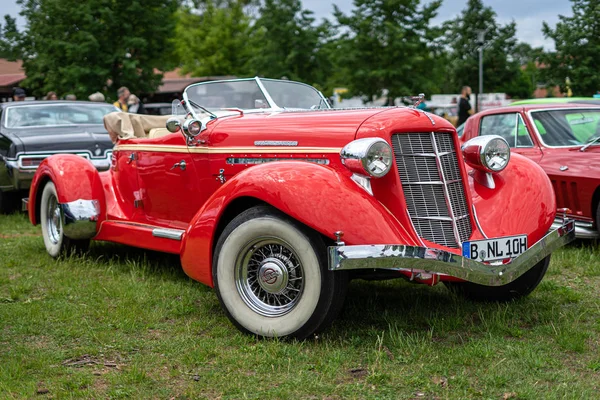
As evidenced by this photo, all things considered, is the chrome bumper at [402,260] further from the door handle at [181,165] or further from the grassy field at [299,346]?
the door handle at [181,165]

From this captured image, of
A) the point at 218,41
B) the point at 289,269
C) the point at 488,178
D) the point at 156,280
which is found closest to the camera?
the point at 289,269

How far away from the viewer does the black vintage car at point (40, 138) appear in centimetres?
932

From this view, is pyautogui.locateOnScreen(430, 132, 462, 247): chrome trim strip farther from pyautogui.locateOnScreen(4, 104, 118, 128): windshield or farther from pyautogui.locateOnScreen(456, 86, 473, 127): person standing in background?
pyautogui.locateOnScreen(456, 86, 473, 127): person standing in background

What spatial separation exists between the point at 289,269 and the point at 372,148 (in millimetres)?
852

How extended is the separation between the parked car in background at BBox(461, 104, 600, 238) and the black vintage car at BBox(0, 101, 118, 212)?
5.10 m

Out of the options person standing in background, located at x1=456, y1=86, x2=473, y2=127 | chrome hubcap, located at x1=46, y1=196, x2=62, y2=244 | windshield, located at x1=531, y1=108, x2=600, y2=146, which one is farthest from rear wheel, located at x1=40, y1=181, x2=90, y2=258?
person standing in background, located at x1=456, y1=86, x2=473, y2=127

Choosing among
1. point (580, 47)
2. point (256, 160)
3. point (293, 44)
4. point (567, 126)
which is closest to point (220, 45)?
point (293, 44)

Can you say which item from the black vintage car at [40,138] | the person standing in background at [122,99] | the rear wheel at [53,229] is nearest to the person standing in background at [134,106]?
the person standing in background at [122,99]

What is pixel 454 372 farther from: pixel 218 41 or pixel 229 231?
pixel 218 41

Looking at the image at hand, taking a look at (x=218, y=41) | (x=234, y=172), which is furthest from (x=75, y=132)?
(x=218, y=41)

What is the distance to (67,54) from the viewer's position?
23.4m

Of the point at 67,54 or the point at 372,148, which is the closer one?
the point at 372,148

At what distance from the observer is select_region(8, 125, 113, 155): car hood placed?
30.8 feet

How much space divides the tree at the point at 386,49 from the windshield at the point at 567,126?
21.3 meters
